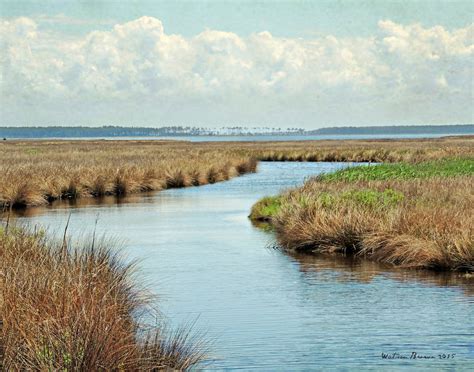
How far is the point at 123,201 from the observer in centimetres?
3828

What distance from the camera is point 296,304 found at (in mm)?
14773

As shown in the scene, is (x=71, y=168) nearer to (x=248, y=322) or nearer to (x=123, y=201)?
(x=123, y=201)

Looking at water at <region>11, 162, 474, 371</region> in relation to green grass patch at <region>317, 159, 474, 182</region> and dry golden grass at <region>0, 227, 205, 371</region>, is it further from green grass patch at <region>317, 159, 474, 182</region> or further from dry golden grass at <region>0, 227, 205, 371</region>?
green grass patch at <region>317, 159, 474, 182</region>

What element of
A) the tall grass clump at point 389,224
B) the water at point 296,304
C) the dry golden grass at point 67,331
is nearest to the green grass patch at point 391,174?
the tall grass clump at point 389,224

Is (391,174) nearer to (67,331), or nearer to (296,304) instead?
(296,304)

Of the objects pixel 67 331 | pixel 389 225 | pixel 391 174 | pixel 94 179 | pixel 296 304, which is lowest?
pixel 296 304

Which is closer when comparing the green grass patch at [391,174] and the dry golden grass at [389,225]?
the dry golden grass at [389,225]

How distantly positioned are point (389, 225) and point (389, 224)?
4cm

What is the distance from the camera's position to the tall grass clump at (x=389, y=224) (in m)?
17.9

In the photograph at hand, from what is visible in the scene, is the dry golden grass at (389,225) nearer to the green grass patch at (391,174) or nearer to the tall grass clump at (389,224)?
the tall grass clump at (389,224)

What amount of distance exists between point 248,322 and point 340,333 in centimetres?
162
